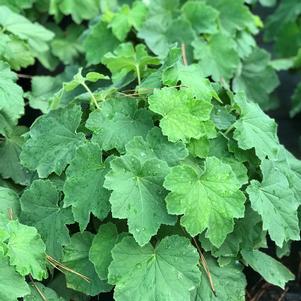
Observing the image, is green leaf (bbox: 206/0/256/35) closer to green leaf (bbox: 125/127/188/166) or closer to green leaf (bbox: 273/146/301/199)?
green leaf (bbox: 273/146/301/199)

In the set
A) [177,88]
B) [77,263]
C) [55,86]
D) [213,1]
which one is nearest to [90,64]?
[55,86]

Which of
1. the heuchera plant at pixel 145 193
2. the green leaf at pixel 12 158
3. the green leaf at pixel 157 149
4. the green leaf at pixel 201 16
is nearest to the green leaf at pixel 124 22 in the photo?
the green leaf at pixel 201 16

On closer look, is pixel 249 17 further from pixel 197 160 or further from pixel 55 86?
pixel 197 160

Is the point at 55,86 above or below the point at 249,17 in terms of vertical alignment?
below

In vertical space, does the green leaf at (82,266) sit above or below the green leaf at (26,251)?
below

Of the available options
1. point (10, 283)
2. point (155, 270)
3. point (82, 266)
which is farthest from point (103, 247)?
point (10, 283)

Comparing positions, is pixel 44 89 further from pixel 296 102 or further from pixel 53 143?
pixel 296 102

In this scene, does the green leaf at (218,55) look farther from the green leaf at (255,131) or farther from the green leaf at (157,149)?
the green leaf at (157,149)
